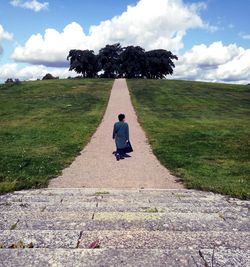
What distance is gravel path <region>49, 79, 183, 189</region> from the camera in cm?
1449

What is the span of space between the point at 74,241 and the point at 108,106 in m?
37.7

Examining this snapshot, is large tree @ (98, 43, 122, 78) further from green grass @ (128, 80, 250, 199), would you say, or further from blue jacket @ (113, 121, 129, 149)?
blue jacket @ (113, 121, 129, 149)

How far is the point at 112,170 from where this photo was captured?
16.7 metres

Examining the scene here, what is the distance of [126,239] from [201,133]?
22431 millimetres

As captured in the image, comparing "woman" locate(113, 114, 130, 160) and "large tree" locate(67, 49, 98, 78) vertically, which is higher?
"large tree" locate(67, 49, 98, 78)

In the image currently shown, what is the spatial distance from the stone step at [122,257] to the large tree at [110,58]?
294 feet

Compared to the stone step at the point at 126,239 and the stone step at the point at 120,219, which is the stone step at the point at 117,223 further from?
the stone step at the point at 126,239

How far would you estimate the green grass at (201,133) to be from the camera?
15.6 m

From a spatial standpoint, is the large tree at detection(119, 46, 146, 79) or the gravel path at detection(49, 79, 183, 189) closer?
the gravel path at detection(49, 79, 183, 189)

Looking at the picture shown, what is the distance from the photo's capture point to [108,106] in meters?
43.0

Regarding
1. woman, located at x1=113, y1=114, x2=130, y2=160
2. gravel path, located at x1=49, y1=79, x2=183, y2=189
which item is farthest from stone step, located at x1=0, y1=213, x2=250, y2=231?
woman, located at x1=113, y1=114, x2=130, y2=160

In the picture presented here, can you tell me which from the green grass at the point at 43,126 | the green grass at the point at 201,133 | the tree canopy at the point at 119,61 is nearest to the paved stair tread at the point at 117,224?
the green grass at the point at 201,133

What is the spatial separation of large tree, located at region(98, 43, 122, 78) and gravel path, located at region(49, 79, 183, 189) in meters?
68.8

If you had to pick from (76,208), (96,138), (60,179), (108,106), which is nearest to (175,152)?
(96,138)
